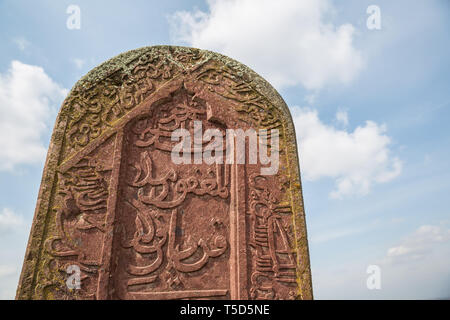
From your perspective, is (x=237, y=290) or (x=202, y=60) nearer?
(x=237, y=290)

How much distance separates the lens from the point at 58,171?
8.93 feet

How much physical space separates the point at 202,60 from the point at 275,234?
2260mm

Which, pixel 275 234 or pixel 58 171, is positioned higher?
pixel 58 171

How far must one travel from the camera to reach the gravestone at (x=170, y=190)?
101 inches

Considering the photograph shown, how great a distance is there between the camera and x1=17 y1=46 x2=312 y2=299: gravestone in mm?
2559

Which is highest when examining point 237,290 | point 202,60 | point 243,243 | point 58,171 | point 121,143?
point 202,60

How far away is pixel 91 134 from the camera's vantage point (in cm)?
296

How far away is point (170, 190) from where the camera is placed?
9.74 ft

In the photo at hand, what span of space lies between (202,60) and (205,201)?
1774 millimetres
